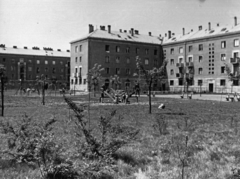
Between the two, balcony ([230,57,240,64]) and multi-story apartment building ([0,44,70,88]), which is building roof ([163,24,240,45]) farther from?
multi-story apartment building ([0,44,70,88])

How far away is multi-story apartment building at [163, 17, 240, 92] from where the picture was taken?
168ft

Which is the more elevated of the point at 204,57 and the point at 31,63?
the point at 31,63

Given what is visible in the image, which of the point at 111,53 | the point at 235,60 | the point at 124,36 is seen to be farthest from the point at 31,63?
the point at 235,60

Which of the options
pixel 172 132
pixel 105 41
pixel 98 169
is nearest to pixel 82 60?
pixel 105 41

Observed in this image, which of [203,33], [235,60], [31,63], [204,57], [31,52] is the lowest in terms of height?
[235,60]

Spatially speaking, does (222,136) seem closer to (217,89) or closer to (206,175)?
(206,175)

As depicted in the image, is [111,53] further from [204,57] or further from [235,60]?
[235,60]

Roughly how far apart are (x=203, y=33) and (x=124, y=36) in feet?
56.7

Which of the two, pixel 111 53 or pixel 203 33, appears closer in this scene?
pixel 203 33

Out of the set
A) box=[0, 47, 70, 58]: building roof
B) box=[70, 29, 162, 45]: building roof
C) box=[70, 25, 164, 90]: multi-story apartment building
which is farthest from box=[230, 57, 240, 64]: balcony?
box=[0, 47, 70, 58]: building roof

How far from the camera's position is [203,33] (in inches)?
2280

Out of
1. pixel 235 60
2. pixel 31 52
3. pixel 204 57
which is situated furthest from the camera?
pixel 31 52

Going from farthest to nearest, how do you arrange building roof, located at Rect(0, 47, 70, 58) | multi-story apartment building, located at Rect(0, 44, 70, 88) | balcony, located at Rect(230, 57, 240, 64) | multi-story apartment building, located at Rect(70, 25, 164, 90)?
building roof, located at Rect(0, 47, 70, 58) → multi-story apartment building, located at Rect(0, 44, 70, 88) → multi-story apartment building, located at Rect(70, 25, 164, 90) → balcony, located at Rect(230, 57, 240, 64)

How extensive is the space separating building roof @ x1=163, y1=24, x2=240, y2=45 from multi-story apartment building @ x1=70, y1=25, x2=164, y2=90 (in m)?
4.03
